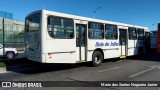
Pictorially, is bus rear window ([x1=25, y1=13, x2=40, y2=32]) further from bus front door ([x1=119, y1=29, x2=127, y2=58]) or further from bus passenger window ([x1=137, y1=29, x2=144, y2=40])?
bus passenger window ([x1=137, y1=29, x2=144, y2=40])

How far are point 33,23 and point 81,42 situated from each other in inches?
116

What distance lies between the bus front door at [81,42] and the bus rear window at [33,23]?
7.96 feet

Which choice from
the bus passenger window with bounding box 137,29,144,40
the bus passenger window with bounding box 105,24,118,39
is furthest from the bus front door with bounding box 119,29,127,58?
the bus passenger window with bounding box 137,29,144,40

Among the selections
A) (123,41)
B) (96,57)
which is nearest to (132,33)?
(123,41)

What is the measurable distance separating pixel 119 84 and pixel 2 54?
13591mm

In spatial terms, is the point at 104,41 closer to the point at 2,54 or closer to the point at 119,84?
the point at 119,84

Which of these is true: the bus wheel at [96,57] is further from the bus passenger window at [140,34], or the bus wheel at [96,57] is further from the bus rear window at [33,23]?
the bus passenger window at [140,34]

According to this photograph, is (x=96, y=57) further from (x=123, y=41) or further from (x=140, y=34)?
(x=140, y=34)

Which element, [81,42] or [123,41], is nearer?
[81,42]

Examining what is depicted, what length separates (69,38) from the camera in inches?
455

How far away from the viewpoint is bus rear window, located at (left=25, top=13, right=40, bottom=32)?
35.6 ft

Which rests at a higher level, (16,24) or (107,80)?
(16,24)

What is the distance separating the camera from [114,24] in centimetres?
1527

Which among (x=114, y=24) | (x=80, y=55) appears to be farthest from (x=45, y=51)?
(x=114, y=24)
